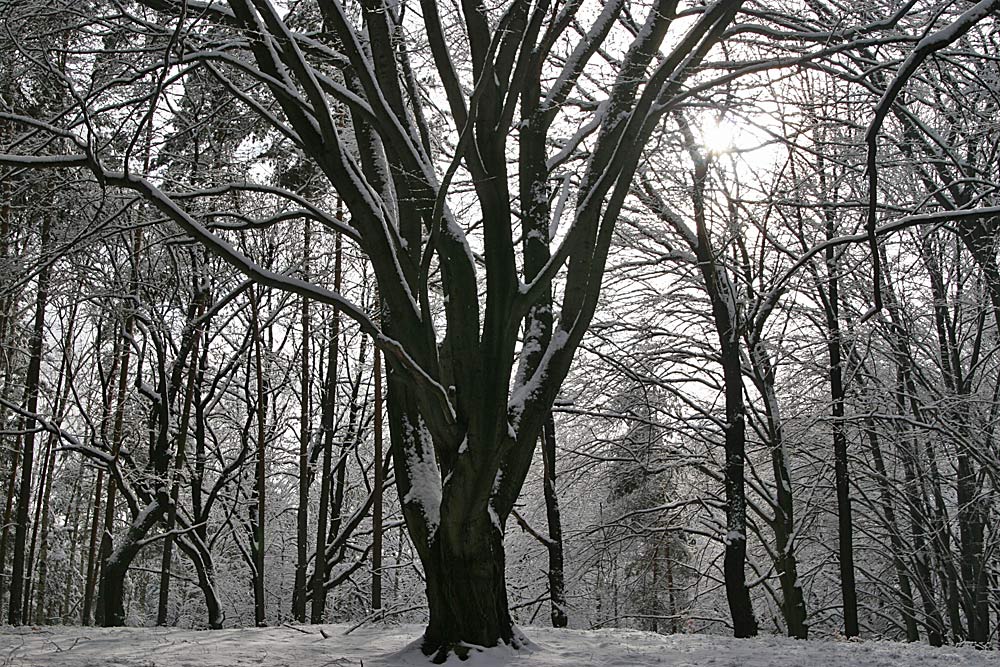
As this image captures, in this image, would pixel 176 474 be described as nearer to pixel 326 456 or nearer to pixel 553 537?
pixel 326 456

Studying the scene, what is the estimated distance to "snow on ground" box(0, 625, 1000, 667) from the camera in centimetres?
558

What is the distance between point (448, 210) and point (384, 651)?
Result: 3.65m

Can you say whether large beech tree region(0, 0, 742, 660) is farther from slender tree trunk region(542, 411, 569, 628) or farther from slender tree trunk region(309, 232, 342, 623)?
slender tree trunk region(542, 411, 569, 628)

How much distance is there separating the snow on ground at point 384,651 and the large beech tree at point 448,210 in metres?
0.52

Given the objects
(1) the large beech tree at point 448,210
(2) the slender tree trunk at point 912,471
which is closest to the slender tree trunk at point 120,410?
(1) the large beech tree at point 448,210

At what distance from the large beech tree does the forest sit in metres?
0.03

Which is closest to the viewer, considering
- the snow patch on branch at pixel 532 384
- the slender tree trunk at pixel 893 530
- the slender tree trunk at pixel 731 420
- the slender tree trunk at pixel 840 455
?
the snow patch on branch at pixel 532 384

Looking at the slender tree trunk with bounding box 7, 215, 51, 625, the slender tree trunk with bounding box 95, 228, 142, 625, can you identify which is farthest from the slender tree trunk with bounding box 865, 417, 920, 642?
the slender tree trunk with bounding box 7, 215, 51, 625

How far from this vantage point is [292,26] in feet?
27.6

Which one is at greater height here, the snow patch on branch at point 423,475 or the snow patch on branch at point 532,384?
the snow patch on branch at point 532,384

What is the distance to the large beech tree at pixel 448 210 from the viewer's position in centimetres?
550

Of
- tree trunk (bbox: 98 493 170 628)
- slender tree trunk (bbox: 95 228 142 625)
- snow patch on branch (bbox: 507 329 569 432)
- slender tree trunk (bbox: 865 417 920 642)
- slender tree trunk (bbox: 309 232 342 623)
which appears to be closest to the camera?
snow patch on branch (bbox: 507 329 569 432)

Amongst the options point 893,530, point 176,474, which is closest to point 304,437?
point 176,474

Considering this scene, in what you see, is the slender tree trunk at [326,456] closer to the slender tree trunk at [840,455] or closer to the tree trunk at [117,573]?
the tree trunk at [117,573]
